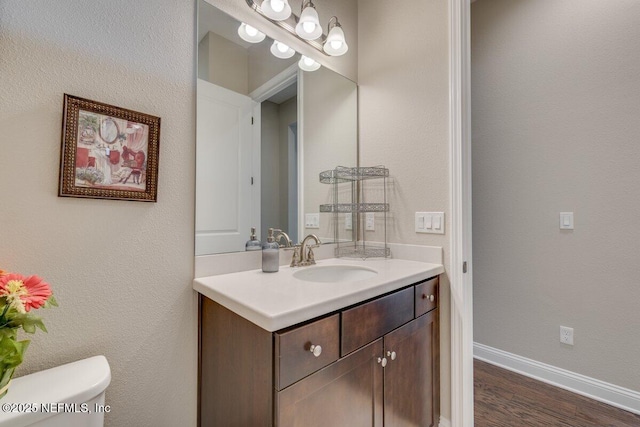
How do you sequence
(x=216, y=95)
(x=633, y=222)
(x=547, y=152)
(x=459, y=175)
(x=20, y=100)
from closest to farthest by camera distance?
(x=20, y=100) < (x=216, y=95) < (x=459, y=175) < (x=633, y=222) < (x=547, y=152)

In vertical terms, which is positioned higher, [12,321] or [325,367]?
[12,321]

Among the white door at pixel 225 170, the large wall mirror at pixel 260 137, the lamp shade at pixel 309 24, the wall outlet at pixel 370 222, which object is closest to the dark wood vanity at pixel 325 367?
the white door at pixel 225 170

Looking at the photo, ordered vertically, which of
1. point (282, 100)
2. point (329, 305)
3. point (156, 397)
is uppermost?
point (282, 100)

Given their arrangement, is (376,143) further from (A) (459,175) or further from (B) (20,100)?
(B) (20,100)

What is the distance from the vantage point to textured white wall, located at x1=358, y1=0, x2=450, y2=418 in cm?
149

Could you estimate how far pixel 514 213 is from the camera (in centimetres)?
209

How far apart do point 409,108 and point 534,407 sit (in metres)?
1.91

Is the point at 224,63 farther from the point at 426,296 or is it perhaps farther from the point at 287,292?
the point at 426,296

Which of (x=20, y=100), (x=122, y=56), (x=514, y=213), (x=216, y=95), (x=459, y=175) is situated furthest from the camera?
(x=514, y=213)

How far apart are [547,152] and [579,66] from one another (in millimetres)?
549

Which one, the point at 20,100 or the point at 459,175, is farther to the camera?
the point at 459,175

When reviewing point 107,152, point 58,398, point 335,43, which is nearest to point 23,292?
point 58,398

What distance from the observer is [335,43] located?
5.41ft

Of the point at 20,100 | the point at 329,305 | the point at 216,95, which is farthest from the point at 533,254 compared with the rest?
the point at 20,100
